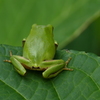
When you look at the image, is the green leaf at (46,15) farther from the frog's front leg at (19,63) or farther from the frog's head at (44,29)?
the frog's front leg at (19,63)

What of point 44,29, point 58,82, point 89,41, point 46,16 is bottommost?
point 89,41

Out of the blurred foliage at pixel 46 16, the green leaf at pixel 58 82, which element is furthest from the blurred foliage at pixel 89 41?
the green leaf at pixel 58 82

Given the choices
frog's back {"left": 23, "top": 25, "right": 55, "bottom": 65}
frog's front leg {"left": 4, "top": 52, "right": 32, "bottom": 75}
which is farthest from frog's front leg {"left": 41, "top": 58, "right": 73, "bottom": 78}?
frog's front leg {"left": 4, "top": 52, "right": 32, "bottom": 75}

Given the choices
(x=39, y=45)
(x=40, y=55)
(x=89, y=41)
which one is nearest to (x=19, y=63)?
(x=40, y=55)

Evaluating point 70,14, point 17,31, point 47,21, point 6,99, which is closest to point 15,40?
point 17,31

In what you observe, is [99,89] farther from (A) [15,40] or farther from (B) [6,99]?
(A) [15,40]

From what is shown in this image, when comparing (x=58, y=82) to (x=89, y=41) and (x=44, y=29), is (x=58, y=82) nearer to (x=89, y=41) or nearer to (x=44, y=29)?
(x=44, y=29)
